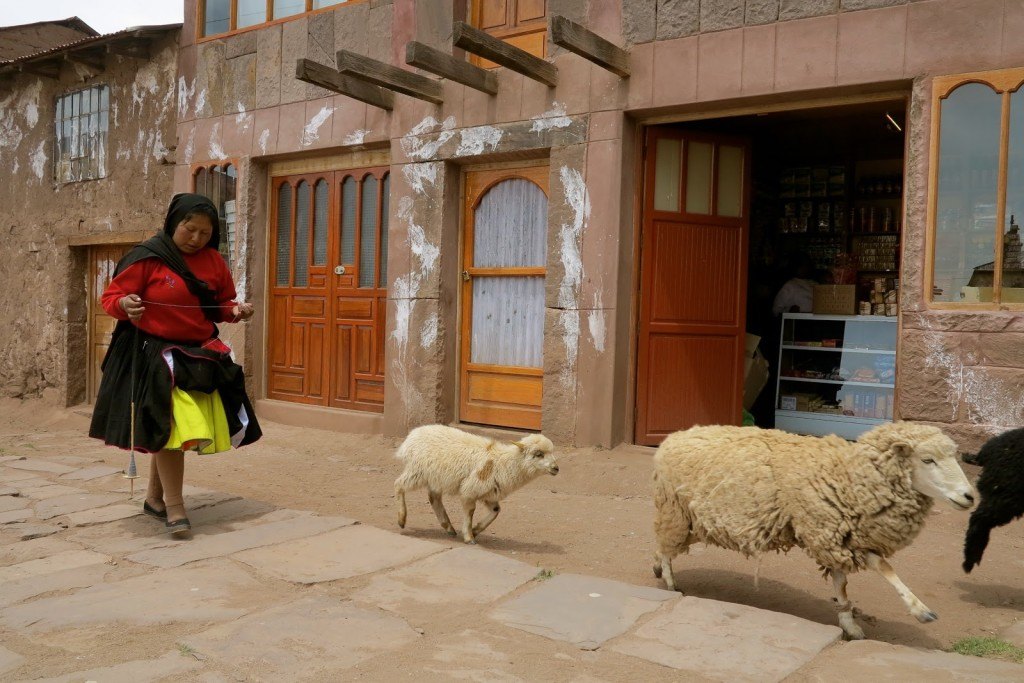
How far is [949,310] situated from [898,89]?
5.22 feet

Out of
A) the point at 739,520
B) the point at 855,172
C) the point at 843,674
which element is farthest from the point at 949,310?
the point at 855,172

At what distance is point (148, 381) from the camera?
4.93 m

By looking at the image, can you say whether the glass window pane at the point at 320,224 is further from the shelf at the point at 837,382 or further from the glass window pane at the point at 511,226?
the shelf at the point at 837,382

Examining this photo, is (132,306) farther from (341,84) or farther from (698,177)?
(698,177)

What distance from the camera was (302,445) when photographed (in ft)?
28.6

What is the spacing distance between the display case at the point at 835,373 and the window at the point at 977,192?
2.39m

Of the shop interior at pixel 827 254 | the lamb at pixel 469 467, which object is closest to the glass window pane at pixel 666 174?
the shop interior at pixel 827 254

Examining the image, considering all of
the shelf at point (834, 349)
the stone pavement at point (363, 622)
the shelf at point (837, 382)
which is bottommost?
the stone pavement at point (363, 622)

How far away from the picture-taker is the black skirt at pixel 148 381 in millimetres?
4879

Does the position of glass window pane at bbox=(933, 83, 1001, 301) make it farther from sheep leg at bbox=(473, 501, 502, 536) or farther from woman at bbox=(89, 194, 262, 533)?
woman at bbox=(89, 194, 262, 533)

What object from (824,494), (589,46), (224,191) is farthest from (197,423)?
(224,191)

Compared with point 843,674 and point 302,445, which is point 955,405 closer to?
point 843,674

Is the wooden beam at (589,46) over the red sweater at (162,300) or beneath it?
over

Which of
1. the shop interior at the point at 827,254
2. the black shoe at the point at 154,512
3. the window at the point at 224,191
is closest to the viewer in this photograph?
the black shoe at the point at 154,512
